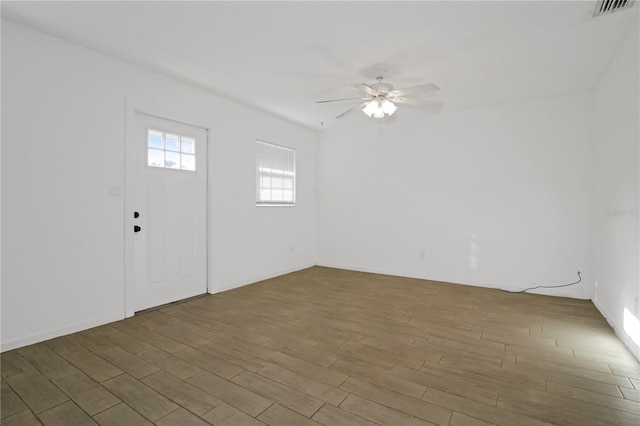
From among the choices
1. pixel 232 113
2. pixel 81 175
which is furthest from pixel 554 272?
pixel 81 175

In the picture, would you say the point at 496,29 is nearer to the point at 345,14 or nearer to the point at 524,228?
the point at 345,14

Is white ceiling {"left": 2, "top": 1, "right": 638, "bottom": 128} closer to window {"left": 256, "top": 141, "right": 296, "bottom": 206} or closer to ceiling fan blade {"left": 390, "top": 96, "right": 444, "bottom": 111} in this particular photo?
ceiling fan blade {"left": 390, "top": 96, "right": 444, "bottom": 111}

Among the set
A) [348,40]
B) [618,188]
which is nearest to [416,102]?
[348,40]

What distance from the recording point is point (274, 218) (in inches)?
211

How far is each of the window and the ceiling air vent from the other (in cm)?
410

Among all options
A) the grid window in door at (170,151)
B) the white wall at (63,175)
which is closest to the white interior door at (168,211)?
the grid window in door at (170,151)

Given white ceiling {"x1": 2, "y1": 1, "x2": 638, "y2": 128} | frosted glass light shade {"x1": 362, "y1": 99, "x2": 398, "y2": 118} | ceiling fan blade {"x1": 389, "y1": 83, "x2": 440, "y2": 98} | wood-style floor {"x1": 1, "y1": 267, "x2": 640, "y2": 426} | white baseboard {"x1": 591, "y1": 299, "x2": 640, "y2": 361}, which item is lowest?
wood-style floor {"x1": 1, "y1": 267, "x2": 640, "y2": 426}

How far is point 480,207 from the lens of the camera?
4781 millimetres

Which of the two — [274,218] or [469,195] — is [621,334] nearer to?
[469,195]

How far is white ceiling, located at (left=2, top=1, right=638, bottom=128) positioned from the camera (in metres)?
2.41

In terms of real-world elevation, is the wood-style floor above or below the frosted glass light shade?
below

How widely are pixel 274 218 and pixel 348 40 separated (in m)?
3.19

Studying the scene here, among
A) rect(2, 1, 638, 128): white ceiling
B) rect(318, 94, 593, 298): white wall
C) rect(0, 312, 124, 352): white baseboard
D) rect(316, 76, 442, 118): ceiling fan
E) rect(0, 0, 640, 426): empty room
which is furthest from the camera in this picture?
rect(318, 94, 593, 298): white wall

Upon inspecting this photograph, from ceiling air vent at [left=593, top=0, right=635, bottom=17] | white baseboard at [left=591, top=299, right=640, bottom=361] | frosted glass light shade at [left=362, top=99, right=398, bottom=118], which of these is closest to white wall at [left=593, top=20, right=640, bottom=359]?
white baseboard at [left=591, top=299, right=640, bottom=361]
